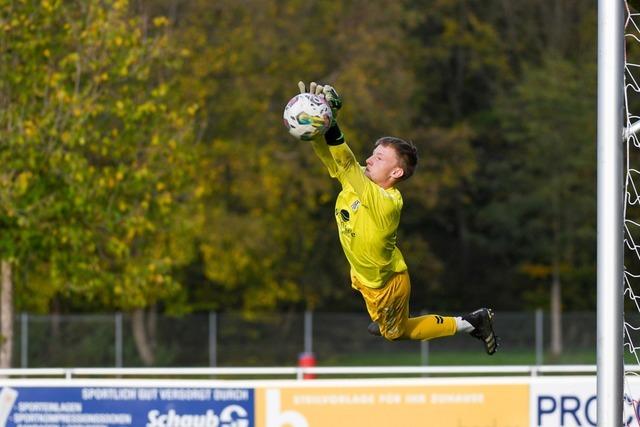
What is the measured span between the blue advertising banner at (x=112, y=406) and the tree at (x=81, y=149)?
5.02 meters

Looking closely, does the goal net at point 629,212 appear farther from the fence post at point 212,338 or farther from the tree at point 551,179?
the fence post at point 212,338

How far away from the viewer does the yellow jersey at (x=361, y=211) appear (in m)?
8.34

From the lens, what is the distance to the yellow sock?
367 inches

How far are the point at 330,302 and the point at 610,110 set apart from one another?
→ 35.9 metres

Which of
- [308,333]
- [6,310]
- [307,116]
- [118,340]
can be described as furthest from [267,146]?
[307,116]

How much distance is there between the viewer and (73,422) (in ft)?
43.1

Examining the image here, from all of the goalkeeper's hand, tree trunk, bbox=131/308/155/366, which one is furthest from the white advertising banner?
tree trunk, bbox=131/308/155/366

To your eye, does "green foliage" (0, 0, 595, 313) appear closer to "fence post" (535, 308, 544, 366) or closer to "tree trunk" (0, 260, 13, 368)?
"tree trunk" (0, 260, 13, 368)

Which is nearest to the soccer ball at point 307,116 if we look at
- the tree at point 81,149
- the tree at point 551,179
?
the tree at point 81,149

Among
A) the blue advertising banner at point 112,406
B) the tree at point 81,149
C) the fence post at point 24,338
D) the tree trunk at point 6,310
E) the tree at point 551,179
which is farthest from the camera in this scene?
the tree at point 551,179

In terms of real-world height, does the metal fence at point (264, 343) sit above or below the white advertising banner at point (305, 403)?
above

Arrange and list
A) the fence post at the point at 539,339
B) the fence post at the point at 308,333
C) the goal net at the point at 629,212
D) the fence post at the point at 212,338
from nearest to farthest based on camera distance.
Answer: the goal net at the point at 629,212
the fence post at the point at 212,338
the fence post at the point at 308,333
the fence post at the point at 539,339

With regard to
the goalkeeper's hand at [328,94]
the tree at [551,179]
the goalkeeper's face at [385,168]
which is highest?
the tree at [551,179]

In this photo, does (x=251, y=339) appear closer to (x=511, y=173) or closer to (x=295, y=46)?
(x=295, y=46)
